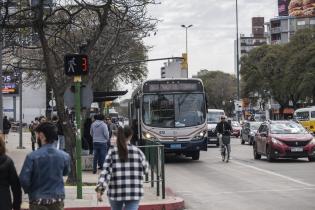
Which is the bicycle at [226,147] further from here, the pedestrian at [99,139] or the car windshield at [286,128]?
the pedestrian at [99,139]

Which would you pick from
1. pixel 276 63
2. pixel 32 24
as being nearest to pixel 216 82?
pixel 276 63

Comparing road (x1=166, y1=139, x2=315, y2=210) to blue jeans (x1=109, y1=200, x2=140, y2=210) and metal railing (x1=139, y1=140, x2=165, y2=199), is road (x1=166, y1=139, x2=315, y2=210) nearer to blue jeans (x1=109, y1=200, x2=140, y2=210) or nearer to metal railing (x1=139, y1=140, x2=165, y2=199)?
metal railing (x1=139, y1=140, x2=165, y2=199)

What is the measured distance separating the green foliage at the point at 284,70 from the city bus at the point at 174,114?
45171 millimetres

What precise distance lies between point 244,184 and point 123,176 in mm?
10210

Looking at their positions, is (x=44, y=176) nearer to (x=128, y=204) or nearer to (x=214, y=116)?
(x=128, y=204)

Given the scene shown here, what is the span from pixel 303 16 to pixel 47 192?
140445 millimetres

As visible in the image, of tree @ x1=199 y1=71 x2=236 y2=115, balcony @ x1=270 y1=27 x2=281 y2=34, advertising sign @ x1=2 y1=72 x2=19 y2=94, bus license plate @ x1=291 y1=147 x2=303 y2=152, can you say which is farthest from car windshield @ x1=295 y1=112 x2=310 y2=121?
balcony @ x1=270 y1=27 x2=281 y2=34

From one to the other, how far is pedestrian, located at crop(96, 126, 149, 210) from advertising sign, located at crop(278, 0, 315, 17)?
137 m

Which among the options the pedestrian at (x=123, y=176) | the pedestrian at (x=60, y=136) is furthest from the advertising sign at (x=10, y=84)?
the pedestrian at (x=123, y=176)

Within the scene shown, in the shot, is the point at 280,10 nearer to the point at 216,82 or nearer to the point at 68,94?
the point at 216,82

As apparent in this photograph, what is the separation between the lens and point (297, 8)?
144000 mm

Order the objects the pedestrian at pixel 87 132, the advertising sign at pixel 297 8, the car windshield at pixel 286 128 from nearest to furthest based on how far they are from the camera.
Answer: the pedestrian at pixel 87 132
the car windshield at pixel 286 128
the advertising sign at pixel 297 8

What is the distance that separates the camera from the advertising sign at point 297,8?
141 m

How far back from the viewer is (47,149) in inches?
289
